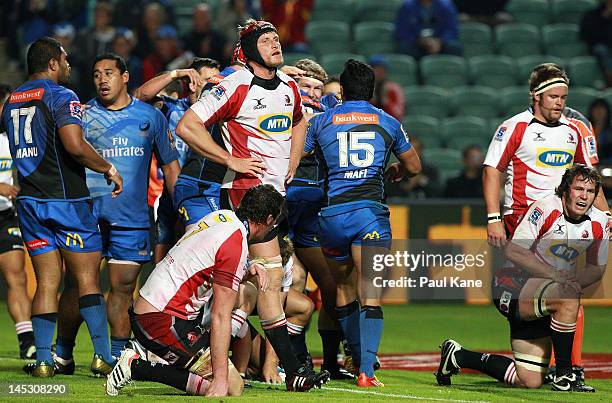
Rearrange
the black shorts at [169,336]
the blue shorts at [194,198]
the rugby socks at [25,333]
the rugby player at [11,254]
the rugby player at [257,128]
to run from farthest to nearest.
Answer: the rugby player at [11,254] < the rugby socks at [25,333] < the blue shorts at [194,198] < the rugby player at [257,128] < the black shorts at [169,336]

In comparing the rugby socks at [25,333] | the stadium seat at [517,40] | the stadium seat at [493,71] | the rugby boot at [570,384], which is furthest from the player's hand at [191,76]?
the stadium seat at [517,40]

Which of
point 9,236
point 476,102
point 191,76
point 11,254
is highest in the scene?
point 191,76

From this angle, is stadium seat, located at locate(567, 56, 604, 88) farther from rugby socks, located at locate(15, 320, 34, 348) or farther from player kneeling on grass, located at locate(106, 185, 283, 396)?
player kneeling on grass, located at locate(106, 185, 283, 396)

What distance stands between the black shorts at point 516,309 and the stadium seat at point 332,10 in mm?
12758

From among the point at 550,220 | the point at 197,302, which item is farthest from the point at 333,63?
the point at 197,302

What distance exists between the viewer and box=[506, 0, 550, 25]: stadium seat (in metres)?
21.4

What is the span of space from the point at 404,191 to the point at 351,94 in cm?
733

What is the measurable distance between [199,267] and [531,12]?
50.4ft

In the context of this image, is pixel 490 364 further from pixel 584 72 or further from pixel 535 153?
pixel 584 72

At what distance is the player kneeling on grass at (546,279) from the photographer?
857cm

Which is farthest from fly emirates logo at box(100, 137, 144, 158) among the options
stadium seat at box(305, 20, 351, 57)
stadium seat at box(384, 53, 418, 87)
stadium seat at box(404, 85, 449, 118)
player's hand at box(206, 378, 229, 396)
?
stadium seat at box(305, 20, 351, 57)

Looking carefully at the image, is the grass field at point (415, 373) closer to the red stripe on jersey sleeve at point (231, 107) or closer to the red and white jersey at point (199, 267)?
the red and white jersey at point (199, 267)

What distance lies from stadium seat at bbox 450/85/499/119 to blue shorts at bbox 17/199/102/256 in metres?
11.7

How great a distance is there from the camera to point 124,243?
367 inches
